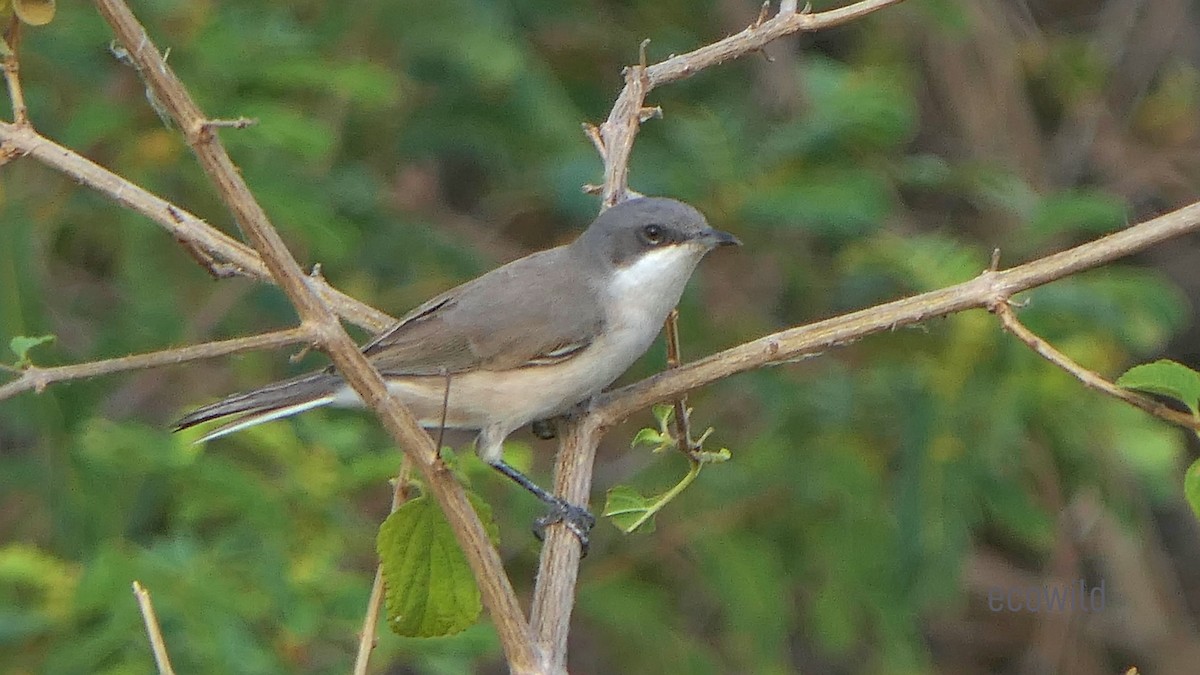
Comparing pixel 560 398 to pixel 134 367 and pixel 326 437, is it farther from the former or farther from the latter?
pixel 134 367

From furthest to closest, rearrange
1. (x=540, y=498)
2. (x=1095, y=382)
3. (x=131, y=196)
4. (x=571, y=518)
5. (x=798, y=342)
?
(x=540, y=498)
(x=571, y=518)
(x=798, y=342)
(x=131, y=196)
(x=1095, y=382)

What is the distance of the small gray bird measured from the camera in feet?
12.6

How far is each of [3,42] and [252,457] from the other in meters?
2.90

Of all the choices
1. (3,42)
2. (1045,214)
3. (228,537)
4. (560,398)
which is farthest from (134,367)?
(1045,214)

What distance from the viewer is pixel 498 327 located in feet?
13.2

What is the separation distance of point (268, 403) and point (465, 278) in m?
1.93

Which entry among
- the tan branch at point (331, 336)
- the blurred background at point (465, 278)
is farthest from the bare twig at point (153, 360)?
the blurred background at point (465, 278)

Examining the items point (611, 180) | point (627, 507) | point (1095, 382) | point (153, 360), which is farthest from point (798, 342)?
point (153, 360)

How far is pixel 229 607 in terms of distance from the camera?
12.7 ft

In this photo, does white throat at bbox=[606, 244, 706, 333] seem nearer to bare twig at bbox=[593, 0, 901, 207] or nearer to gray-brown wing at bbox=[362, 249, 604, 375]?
gray-brown wing at bbox=[362, 249, 604, 375]

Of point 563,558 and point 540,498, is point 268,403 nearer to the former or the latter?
point 540,498

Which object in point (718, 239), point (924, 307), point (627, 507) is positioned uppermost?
point (718, 239)

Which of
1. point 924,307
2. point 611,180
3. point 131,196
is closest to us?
point 131,196

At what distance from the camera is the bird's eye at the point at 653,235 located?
396cm
